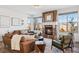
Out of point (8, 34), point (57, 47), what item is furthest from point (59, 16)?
point (8, 34)

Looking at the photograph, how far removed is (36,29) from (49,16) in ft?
1.68

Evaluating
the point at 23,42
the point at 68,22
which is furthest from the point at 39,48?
the point at 68,22

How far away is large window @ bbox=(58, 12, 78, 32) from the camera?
2.51 metres

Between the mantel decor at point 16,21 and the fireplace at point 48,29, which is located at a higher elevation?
the mantel decor at point 16,21

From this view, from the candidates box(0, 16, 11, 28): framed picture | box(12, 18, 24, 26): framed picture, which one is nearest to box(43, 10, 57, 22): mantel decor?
box(12, 18, 24, 26): framed picture

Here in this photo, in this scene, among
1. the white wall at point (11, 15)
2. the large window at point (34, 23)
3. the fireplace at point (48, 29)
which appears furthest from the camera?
the fireplace at point (48, 29)

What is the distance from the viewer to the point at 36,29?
2.64 m

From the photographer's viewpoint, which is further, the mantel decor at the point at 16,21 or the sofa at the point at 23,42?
the mantel decor at the point at 16,21

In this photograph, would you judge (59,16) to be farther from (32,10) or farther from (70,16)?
(32,10)

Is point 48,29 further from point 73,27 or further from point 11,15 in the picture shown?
point 11,15

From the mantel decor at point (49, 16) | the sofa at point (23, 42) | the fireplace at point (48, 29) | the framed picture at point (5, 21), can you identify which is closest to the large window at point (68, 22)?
the mantel decor at point (49, 16)

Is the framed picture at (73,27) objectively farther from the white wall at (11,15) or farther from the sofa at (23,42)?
the white wall at (11,15)

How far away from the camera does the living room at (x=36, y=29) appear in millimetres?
2498
